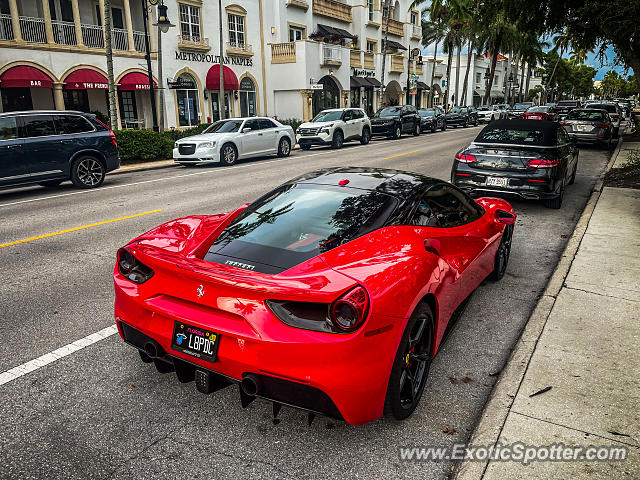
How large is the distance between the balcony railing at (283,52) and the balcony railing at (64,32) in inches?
548

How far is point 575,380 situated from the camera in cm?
358

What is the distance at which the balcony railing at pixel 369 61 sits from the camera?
4467 centimetres

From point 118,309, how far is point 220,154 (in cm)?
1431

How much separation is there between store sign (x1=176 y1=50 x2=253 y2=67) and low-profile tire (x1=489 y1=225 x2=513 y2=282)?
2684cm

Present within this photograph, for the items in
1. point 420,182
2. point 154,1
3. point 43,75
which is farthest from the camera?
point 43,75

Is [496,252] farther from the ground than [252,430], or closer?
farther from the ground

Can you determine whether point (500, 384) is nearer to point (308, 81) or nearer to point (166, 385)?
point (166, 385)

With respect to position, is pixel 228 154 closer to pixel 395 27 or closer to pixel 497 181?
pixel 497 181

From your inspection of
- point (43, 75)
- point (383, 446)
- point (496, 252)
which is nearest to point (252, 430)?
point (383, 446)

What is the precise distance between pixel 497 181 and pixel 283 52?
94.7 feet

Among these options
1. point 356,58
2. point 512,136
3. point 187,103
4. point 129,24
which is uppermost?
point 129,24

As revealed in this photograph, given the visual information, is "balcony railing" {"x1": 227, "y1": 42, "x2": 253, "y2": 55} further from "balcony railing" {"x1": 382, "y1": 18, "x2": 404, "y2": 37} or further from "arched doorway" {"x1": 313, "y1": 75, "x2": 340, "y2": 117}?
"balcony railing" {"x1": 382, "y1": 18, "x2": 404, "y2": 37}

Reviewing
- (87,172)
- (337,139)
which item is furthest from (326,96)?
(87,172)

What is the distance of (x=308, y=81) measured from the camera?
35.0 metres
